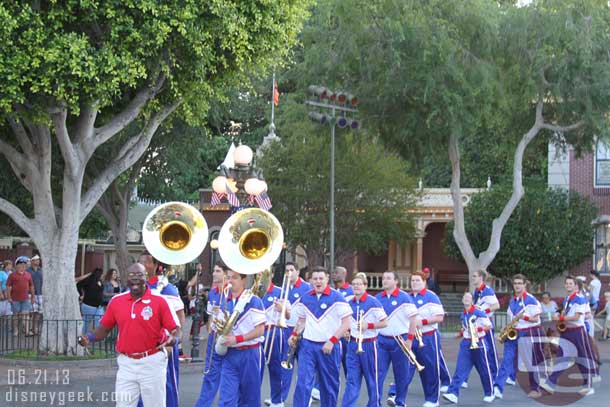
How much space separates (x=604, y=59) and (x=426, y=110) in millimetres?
4712

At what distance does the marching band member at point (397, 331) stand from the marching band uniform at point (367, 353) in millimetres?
624

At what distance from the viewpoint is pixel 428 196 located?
3784 centimetres

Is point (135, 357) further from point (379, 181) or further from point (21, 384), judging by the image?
point (379, 181)

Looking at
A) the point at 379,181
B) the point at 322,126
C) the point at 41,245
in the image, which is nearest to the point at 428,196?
the point at 379,181

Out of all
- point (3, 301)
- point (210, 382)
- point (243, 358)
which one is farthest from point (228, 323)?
point (3, 301)

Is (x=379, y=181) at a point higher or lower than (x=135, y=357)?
higher

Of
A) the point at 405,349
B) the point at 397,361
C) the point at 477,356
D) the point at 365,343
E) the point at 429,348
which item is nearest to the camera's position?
the point at 365,343

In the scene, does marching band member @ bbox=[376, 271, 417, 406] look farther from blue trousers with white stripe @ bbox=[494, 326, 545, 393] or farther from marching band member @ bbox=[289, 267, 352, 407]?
blue trousers with white stripe @ bbox=[494, 326, 545, 393]

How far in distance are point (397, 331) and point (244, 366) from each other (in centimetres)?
321

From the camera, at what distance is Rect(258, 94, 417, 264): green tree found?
32719 mm

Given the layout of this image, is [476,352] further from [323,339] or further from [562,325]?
[323,339]

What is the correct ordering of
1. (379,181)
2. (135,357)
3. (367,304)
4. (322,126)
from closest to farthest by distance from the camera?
(135,357)
(367,304)
(322,126)
(379,181)

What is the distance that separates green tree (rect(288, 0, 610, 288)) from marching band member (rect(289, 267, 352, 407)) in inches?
509

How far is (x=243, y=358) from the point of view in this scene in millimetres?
10594
